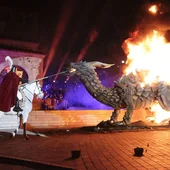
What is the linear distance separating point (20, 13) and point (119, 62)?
1199 centimetres

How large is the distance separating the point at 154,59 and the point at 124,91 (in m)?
3.38

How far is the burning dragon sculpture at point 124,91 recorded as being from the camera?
12242 millimetres

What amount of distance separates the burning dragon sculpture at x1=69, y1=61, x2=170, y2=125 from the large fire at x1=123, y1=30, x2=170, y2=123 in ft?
2.82

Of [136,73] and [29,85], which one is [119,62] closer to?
[136,73]

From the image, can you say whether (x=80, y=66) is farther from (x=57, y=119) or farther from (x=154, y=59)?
(x=154, y=59)

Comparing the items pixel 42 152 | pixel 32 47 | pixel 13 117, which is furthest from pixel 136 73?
pixel 32 47

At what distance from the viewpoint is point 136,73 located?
1326 centimetres

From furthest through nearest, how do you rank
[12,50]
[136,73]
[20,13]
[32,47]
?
[20,13], [32,47], [12,50], [136,73]

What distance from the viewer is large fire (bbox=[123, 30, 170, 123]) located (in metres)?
14.2

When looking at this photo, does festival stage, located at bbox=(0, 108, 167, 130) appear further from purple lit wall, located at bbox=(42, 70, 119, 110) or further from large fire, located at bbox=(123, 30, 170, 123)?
purple lit wall, located at bbox=(42, 70, 119, 110)

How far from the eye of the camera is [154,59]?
47.9 ft

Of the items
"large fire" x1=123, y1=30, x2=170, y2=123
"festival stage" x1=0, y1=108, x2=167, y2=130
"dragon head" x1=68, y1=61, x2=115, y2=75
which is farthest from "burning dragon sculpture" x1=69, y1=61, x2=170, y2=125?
"festival stage" x1=0, y1=108, x2=167, y2=130

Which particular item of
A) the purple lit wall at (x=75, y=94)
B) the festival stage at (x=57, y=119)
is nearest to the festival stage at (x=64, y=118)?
the festival stage at (x=57, y=119)

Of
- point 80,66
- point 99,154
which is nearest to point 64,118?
point 80,66
